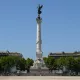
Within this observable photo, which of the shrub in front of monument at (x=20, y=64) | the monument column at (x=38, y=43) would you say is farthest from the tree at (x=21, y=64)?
the monument column at (x=38, y=43)

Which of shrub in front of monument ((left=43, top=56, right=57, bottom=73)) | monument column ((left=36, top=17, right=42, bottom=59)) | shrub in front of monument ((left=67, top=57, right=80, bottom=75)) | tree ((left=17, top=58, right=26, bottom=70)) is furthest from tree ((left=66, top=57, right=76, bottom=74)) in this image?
tree ((left=17, top=58, right=26, bottom=70))

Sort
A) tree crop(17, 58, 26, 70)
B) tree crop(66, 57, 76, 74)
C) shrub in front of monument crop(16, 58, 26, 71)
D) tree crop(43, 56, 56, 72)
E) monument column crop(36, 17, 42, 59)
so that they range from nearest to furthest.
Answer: monument column crop(36, 17, 42, 59) < tree crop(66, 57, 76, 74) < shrub in front of monument crop(16, 58, 26, 71) < tree crop(17, 58, 26, 70) < tree crop(43, 56, 56, 72)

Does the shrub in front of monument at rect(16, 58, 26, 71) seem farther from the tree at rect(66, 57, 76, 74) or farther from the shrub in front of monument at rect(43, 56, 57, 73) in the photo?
the tree at rect(66, 57, 76, 74)

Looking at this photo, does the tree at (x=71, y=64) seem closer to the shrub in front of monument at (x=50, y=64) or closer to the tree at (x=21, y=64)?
the shrub in front of monument at (x=50, y=64)

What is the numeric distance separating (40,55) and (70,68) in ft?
44.0

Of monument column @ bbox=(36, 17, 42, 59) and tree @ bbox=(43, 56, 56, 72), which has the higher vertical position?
monument column @ bbox=(36, 17, 42, 59)

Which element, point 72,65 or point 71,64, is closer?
point 71,64

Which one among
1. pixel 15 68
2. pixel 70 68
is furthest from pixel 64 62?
pixel 15 68

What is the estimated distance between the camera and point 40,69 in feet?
399

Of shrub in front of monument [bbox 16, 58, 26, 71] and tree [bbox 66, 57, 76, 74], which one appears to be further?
shrub in front of monument [bbox 16, 58, 26, 71]

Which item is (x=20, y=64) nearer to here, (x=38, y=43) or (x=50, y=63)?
(x=50, y=63)

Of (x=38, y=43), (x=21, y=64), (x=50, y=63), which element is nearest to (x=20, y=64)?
(x=21, y=64)

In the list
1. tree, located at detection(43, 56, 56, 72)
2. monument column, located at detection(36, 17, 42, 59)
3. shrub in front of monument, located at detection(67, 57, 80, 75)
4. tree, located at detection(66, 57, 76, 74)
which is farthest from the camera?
tree, located at detection(43, 56, 56, 72)

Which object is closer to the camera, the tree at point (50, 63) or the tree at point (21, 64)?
the tree at point (21, 64)
